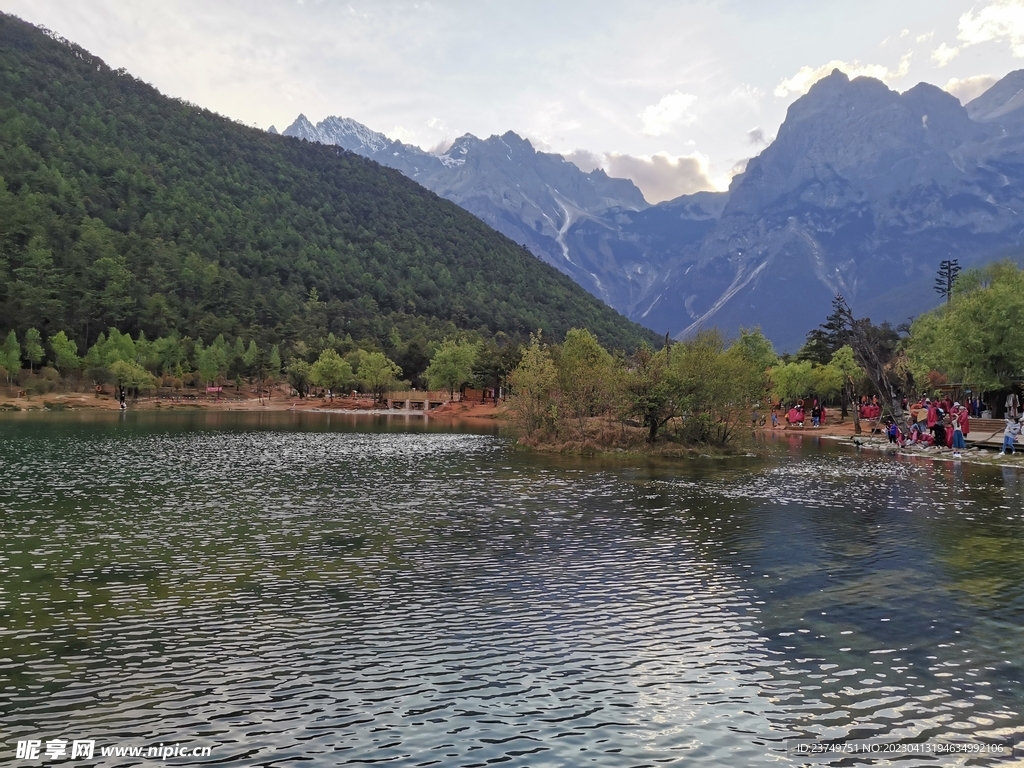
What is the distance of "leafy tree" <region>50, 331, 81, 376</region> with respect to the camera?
13175 cm

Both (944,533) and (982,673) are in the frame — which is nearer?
(982,673)

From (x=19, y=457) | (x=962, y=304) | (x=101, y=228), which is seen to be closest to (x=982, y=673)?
(x=19, y=457)

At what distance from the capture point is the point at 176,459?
4381 cm

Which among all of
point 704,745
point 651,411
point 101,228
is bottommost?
point 704,745

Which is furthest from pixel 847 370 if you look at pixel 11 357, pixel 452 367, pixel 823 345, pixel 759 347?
pixel 11 357

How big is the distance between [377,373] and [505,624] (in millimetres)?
134856

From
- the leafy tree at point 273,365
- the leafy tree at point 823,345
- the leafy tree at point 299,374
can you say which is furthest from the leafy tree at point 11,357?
the leafy tree at point 823,345

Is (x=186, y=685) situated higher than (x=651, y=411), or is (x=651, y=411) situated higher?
(x=651, y=411)

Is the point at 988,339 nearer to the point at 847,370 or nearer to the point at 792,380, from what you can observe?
the point at 847,370

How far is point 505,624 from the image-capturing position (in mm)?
14539

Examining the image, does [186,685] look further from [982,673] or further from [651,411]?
[651,411]

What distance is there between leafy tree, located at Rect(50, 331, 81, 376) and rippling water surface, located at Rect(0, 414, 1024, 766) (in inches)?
4703

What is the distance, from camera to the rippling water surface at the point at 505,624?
1007cm

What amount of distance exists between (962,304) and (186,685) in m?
64.8
